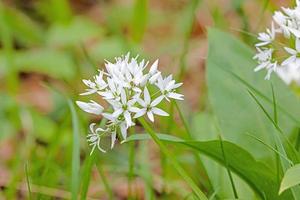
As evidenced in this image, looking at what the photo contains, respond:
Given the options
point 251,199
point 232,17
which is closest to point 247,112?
point 251,199

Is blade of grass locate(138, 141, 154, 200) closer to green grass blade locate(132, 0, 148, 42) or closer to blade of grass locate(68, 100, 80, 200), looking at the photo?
blade of grass locate(68, 100, 80, 200)

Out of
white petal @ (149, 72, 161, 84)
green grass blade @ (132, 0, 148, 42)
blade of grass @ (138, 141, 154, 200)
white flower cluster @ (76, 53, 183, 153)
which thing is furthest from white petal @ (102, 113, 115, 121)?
green grass blade @ (132, 0, 148, 42)

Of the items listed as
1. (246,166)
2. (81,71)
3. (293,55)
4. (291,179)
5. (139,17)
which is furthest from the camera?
(81,71)

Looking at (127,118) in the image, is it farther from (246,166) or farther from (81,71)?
(81,71)

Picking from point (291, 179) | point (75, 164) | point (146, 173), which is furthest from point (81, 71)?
point (291, 179)

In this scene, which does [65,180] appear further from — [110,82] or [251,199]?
[110,82]

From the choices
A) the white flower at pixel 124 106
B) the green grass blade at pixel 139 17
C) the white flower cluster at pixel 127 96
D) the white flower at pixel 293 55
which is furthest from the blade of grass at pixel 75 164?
the green grass blade at pixel 139 17

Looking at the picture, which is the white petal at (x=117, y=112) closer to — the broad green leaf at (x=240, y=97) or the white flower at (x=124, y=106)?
the white flower at (x=124, y=106)
